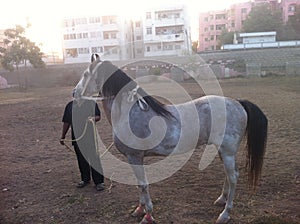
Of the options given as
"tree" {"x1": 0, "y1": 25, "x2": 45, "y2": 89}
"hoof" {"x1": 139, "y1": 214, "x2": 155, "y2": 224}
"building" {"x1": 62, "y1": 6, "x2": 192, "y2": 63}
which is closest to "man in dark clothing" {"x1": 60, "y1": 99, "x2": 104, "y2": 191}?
"hoof" {"x1": 139, "y1": 214, "x2": 155, "y2": 224}

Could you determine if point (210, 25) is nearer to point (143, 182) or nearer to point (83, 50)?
point (83, 50)

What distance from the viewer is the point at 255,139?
3600 millimetres

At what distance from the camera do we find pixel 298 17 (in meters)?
39.6

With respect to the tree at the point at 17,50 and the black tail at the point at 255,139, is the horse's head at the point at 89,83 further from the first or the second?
the tree at the point at 17,50

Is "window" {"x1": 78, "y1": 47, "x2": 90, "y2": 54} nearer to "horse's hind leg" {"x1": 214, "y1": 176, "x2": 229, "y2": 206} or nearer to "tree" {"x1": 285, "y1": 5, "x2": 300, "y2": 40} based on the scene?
"tree" {"x1": 285, "y1": 5, "x2": 300, "y2": 40}

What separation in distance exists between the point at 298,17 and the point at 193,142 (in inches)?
1672

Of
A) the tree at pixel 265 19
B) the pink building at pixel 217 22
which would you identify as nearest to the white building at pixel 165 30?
the tree at pixel 265 19

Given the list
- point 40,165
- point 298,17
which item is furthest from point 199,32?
point 40,165

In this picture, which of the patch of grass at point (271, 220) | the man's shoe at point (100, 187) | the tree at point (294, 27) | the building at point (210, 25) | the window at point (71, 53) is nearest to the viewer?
the patch of grass at point (271, 220)

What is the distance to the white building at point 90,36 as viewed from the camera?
39.6 meters

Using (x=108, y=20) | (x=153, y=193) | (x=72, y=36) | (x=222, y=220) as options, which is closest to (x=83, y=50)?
(x=72, y=36)

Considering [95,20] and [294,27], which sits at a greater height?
[95,20]

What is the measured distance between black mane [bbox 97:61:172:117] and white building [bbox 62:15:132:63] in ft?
120

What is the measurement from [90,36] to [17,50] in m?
14.2
